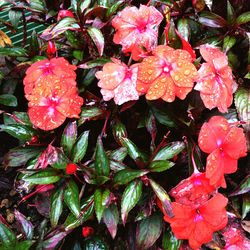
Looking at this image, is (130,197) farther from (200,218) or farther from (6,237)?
(6,237)

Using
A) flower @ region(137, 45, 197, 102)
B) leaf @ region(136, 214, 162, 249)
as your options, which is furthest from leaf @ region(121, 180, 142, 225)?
flower @ region(137, 45, 197, 102)

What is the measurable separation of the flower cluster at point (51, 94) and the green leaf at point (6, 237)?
416 mm

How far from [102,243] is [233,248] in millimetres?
524

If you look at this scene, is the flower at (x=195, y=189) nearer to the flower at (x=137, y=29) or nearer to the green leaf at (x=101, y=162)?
the green leaf at (x=101, y=162)

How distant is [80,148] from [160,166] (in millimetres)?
323

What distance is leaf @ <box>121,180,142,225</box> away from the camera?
175cm

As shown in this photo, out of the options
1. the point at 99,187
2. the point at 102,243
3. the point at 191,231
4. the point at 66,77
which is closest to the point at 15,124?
the point at 66,77

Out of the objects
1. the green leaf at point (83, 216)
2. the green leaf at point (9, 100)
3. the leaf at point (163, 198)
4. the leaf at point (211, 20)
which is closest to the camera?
the leaf at point (163, 198)

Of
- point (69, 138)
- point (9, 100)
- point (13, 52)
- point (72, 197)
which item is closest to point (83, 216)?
point (72, 197)

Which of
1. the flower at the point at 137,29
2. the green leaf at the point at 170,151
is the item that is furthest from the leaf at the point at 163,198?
the flower at the point at 137,29

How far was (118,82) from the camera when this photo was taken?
1804 mm

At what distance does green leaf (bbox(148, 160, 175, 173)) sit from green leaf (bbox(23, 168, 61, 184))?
1.17ft

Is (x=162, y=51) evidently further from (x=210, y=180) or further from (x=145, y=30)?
(x=210, y=180)

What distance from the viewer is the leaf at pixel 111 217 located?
1.83m
